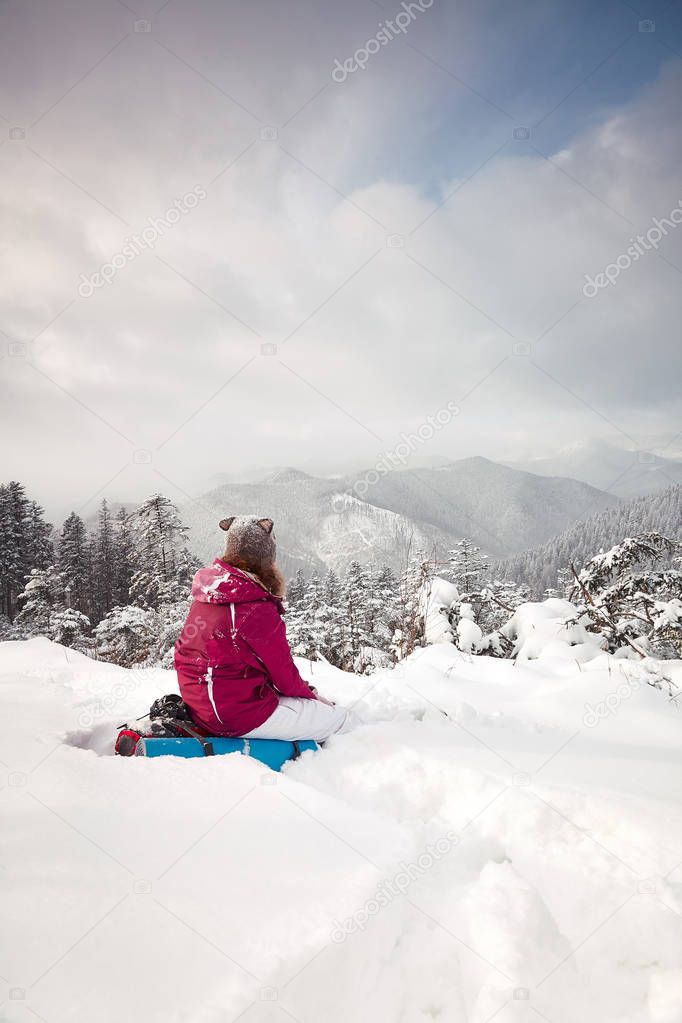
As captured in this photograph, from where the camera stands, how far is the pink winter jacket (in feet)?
10.4

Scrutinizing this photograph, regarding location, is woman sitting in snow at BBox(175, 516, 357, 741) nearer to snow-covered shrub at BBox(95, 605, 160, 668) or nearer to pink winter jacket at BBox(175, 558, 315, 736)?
pink winter jacket at BBox(175, 558, 315, 736)

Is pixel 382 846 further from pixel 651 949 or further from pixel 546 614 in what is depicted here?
pixel 546 614

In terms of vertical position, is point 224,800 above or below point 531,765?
above

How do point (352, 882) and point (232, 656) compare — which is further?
point (232, 656)

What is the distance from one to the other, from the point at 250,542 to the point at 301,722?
139cm

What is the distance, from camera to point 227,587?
3238mm

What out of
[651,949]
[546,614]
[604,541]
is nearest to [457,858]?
[651,949]

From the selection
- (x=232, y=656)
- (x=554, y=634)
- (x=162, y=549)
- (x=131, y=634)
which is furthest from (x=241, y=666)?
(x=131, y=634)

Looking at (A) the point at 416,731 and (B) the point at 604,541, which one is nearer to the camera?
(A) the point at 416,731

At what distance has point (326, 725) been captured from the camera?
3.44 metres

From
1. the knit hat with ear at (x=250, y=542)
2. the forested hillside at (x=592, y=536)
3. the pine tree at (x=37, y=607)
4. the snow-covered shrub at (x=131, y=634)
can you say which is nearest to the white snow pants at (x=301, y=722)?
the knit hat with ear at (x=250, y=542)

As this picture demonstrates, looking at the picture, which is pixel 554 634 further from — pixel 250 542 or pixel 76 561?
pixel 76 561

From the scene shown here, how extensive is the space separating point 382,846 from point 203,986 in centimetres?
109

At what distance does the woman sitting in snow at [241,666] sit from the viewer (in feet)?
10.4
